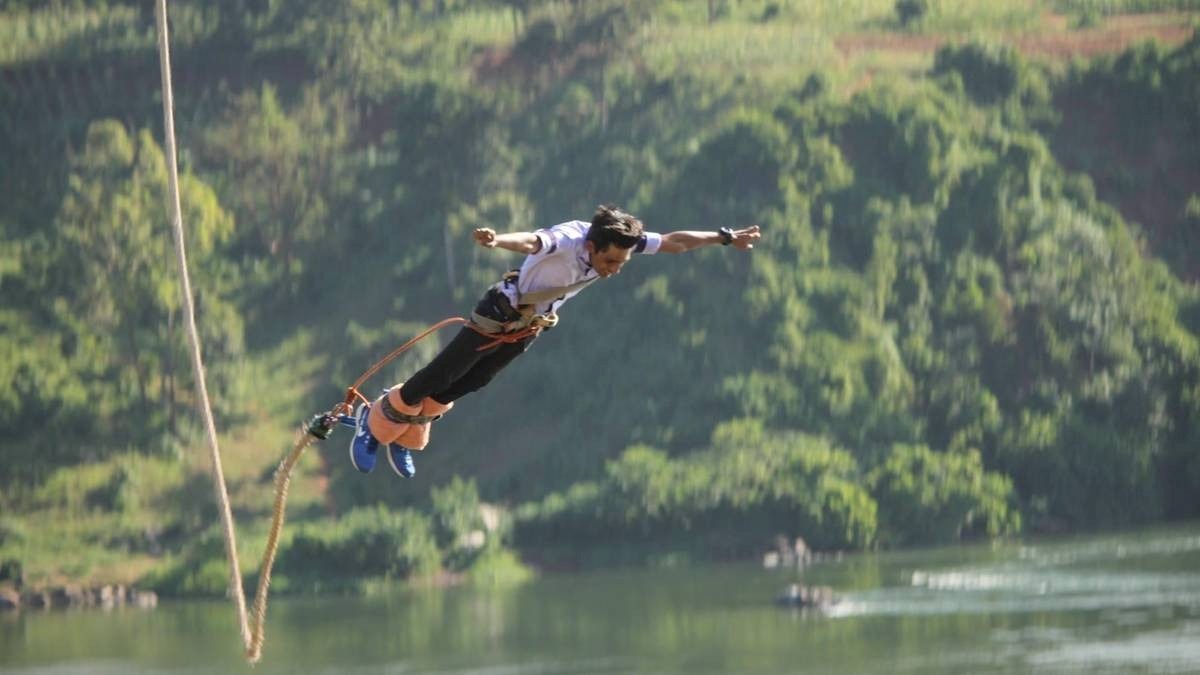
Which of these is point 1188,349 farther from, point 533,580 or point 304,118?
point 304,118

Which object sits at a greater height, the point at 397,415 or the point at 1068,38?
the point at 1068,38

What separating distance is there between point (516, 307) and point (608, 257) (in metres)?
0.60

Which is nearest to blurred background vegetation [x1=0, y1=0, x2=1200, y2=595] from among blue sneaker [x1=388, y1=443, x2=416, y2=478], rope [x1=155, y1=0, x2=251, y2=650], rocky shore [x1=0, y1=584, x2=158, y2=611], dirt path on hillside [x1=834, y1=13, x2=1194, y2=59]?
dirt path on hillside [x1=834, y1=13, x2=1194, y2=59]

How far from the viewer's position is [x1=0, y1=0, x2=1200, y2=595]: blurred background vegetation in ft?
127

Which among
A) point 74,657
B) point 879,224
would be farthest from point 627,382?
point 74,657

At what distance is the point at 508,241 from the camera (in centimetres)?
900

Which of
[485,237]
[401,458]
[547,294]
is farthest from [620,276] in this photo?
[485,237]

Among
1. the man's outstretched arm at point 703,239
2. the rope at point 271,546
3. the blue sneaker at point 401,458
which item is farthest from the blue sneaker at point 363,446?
the man's outstretched arm at point 703,239

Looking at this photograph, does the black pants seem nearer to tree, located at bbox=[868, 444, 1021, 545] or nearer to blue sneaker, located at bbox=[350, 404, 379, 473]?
blue sneaker, located at bbox=[350, 404, 379, 473]

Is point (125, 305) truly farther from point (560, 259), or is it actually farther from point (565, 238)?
point (565, 238)

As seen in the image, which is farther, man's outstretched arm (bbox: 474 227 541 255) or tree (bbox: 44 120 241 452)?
tree (bbox: 44 120 241 452)

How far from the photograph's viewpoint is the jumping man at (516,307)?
9711mm

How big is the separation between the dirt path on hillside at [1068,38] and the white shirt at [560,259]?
4027 centimetres

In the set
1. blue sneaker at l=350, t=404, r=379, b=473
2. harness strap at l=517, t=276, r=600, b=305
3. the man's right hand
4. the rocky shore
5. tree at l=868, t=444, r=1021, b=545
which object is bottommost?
the rocky shore
